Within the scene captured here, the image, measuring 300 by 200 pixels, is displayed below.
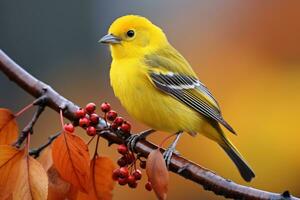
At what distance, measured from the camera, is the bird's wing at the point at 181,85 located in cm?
383

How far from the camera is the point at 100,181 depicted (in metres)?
2.55

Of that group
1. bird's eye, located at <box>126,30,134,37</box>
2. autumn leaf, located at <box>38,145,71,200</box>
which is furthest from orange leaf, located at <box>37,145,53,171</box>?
bird's eye, located at <box>126,30,134,37</box>

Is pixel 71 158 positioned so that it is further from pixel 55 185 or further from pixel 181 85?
pixel 181 85

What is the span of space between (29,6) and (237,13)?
2726 millimetres

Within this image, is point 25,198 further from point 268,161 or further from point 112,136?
point 268,161

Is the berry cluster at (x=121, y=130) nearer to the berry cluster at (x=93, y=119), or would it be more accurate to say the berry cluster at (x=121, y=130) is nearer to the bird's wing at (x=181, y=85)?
the berry cluster at (x=93, y=119)

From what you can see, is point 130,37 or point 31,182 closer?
point 31,182

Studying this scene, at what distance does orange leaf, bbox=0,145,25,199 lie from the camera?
7.64 feet

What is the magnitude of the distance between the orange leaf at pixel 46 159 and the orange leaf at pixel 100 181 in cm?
15

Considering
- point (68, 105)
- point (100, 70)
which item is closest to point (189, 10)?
point (100, 70)

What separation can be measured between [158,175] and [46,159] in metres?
0.46

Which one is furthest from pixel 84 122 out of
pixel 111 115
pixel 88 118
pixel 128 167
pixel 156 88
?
pixel 156 88

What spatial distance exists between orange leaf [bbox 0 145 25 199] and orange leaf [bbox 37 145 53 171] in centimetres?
18

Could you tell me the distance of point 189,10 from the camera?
27.6 feet
